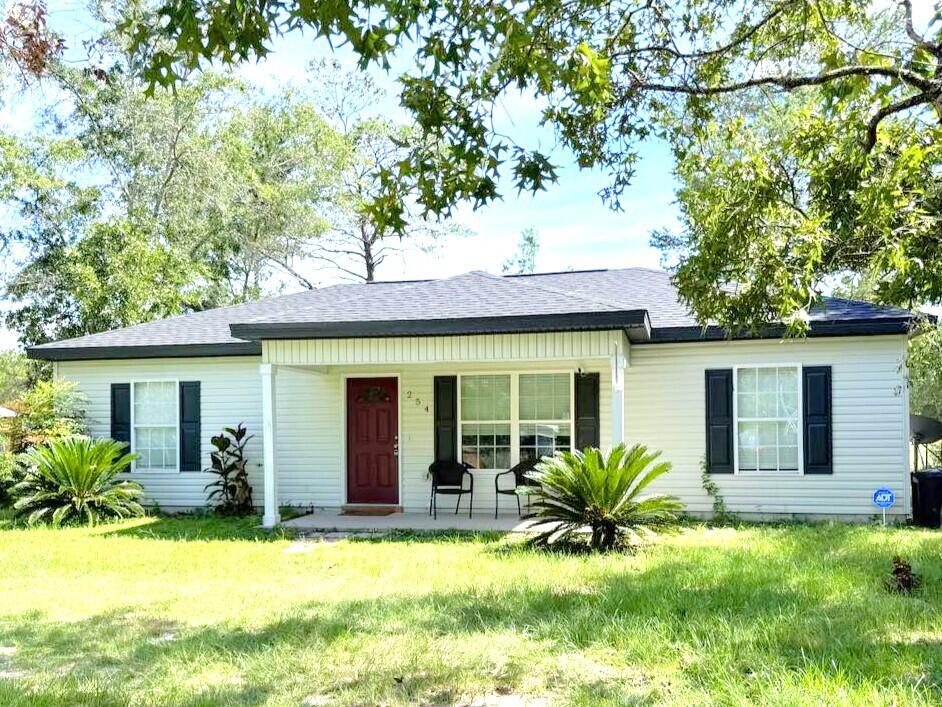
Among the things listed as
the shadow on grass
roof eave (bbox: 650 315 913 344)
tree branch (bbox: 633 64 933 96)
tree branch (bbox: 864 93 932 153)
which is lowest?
the shadow on grass

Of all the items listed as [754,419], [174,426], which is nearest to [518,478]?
[754,419]

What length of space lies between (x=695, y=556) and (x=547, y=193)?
417 centimetres

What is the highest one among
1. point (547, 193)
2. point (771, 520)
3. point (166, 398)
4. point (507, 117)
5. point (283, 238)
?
point (283, 238)

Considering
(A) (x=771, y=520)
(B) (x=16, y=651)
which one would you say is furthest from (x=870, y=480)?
(B) (x=16, y=651)

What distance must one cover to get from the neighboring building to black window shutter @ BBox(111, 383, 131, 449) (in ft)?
0.07

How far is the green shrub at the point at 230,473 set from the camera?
12.3 m

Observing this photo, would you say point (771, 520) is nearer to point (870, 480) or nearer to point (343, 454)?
point (870, 480)

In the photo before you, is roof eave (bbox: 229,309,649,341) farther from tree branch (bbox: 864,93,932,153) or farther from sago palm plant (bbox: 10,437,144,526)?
tree branch (bbox: 864,93,932,153)

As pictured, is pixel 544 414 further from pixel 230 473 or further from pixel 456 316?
pixel 230 473

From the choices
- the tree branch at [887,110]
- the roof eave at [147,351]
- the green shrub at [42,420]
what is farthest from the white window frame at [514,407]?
the tree branch at [887,110]

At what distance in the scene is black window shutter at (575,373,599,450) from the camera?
11.8 m

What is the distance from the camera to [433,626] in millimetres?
5586

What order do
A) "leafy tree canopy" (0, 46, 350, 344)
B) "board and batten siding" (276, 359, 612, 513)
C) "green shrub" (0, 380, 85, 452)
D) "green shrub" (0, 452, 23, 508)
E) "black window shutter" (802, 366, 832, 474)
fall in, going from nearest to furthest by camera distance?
"black window shutter" (802, 366, 832, 474), "green shrub" (0, 452, 23, 508), "board and batten siding" (276, 359, 612, 513), "green shrub" (0, 380, 85, 452), "leafy tree canopy" (0, 46, 350, 344)

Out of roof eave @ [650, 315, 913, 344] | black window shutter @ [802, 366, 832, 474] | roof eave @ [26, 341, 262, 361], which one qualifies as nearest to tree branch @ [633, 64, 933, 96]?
roof eave @ [650, 315, 913, 344]
